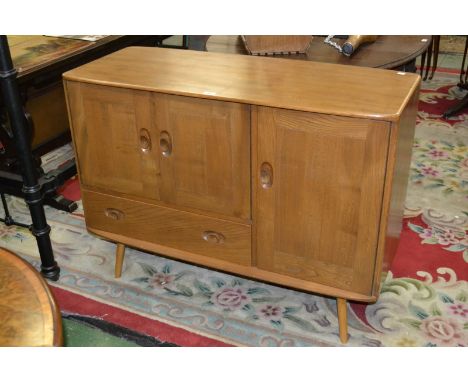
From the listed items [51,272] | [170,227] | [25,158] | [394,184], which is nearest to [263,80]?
[394,184]

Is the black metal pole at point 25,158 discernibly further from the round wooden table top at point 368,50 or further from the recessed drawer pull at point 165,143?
the round wooden table top at point 368,50

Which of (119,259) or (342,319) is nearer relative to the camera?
(342,319)

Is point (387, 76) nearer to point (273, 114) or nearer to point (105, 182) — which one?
point (273, 114)

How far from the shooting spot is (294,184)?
166 centimetres

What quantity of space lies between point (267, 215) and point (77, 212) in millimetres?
1289

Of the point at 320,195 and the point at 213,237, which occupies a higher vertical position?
the point at 320,195

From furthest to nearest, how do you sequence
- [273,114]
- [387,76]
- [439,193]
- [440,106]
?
[440,106], [439,193], [387,76], [273,114]

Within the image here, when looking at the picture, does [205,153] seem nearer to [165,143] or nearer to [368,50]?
[165,143]

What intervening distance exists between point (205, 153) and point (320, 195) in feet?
1.27

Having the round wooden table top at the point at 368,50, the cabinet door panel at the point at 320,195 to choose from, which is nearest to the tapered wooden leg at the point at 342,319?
the cabinet door panel at the point at 320,195

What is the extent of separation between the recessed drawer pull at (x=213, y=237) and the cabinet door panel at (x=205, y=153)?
0.31 ft

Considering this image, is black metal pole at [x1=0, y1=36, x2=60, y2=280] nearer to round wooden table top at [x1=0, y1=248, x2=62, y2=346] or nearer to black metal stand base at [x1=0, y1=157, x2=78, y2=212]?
black metal stand base at [x1=0, y1=157, x2=78, y2=212]

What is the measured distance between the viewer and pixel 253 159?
66.4 inches

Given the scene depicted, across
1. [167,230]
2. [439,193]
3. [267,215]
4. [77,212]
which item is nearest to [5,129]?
[77,212]
